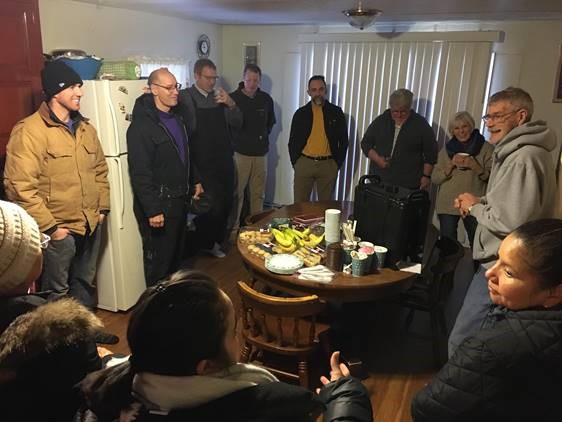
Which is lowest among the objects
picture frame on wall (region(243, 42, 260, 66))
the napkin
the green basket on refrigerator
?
the napkin

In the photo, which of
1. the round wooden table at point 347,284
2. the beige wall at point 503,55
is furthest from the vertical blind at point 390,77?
the round wooden table at point 347,284

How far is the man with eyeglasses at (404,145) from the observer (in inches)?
153

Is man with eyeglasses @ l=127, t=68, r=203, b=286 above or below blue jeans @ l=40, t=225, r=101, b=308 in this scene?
above

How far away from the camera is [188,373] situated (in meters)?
0.86

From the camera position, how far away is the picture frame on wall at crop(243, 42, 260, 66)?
16.8 ft

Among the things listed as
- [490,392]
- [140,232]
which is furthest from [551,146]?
[140,232]

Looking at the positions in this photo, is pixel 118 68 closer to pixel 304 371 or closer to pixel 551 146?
pixel 304 371

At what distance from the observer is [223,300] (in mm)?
888

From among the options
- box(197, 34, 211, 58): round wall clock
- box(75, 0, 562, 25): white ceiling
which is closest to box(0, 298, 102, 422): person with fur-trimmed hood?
box(75, 0, 562, 25): white ceiling

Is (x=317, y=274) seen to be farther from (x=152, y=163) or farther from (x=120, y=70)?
(x=120, y=70)

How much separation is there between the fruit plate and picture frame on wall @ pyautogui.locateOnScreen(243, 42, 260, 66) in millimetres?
3420

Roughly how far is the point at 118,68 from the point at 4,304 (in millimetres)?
2295

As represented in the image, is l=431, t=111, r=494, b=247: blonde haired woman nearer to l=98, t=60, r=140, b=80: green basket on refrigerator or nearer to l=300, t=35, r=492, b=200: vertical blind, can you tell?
l=300, t=35, r=492, b=200: vertical blind

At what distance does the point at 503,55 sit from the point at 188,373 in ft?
14.7
